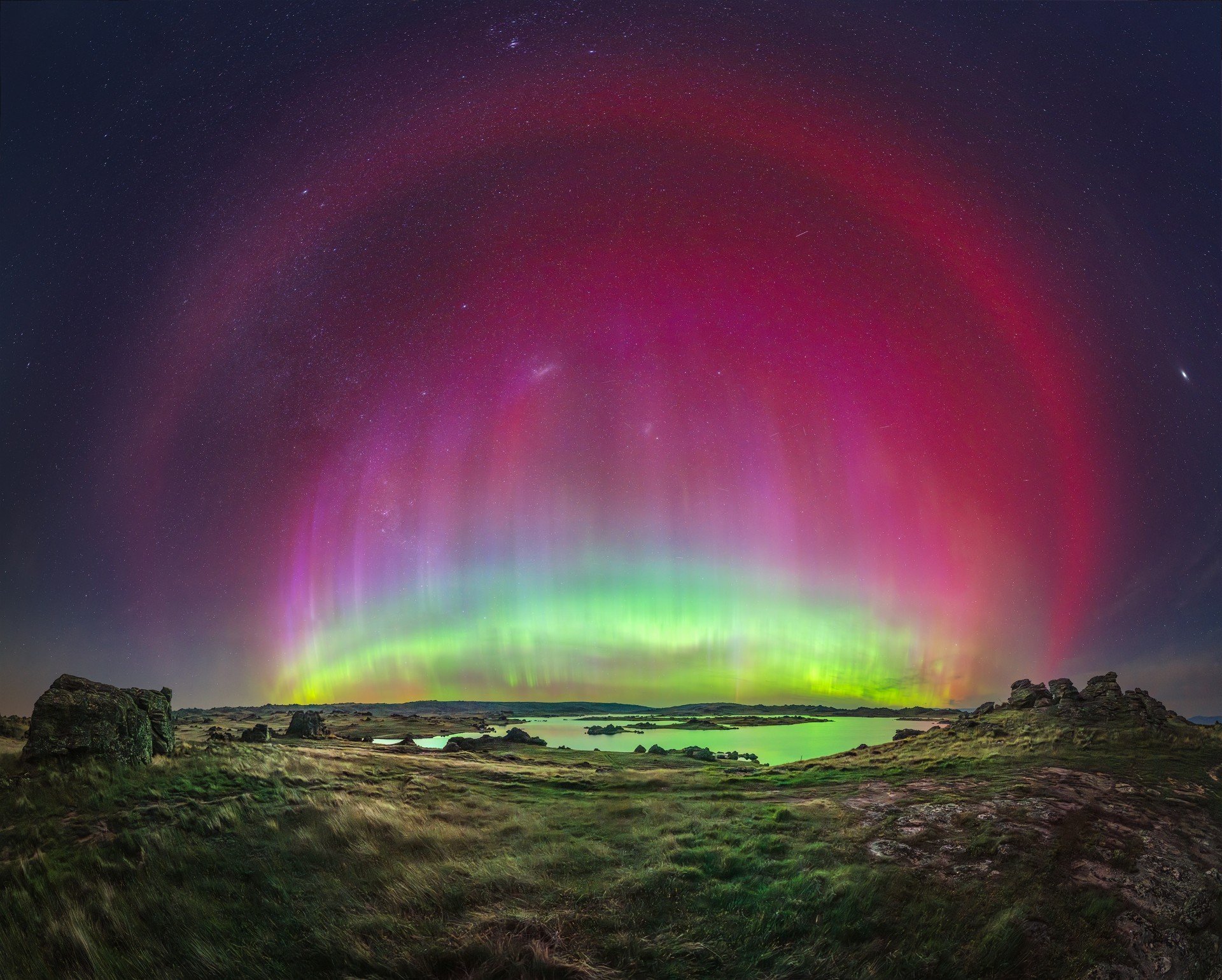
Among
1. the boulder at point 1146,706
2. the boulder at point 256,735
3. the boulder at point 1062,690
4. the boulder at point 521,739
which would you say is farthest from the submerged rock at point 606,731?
the boulder at point 1146,706

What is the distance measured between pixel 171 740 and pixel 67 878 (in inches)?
431

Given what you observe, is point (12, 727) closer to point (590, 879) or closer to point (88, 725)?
point (88, 725)

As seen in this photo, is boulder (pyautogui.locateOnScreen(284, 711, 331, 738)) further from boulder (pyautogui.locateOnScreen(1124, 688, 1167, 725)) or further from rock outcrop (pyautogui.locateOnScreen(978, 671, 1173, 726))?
boulder (pyautogui.locateOnScreen(1124, 688, 1167, 725))

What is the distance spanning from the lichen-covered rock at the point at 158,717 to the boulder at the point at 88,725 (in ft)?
1.02

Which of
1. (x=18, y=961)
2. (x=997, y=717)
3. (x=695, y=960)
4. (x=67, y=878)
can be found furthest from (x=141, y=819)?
(x=997, y=717)

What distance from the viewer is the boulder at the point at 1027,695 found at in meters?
38.8

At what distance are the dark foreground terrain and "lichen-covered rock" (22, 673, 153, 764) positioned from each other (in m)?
0.65

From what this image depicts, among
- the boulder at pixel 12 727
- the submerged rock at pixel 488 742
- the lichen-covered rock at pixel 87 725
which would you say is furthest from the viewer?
the submerged rock at pixel 488 742

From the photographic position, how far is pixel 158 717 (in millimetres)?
20672

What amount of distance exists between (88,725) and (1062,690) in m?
50.1

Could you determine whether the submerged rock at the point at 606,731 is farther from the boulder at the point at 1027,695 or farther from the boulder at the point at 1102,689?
the boulder at the point at 1102,689

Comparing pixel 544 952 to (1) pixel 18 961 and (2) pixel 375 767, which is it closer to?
(1) pixel 18 961

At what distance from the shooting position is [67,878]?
1118 cm

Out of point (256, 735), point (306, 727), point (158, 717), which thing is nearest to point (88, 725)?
point (158, 717)
